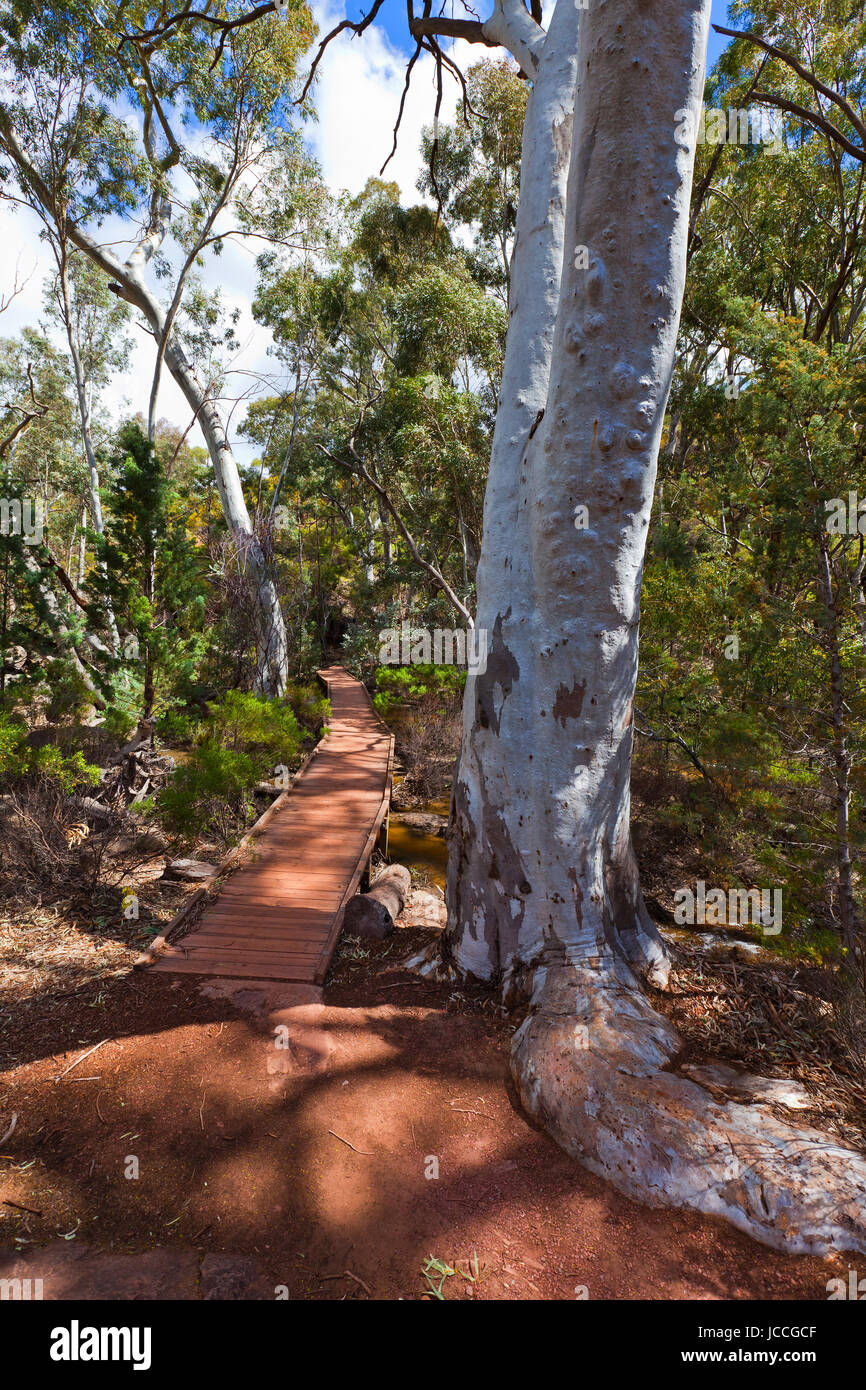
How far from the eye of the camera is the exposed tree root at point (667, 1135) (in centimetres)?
189

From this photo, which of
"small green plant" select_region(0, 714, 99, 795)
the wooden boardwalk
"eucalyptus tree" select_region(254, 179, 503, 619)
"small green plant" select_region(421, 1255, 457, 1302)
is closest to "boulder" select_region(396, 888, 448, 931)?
the wooden boardwalk

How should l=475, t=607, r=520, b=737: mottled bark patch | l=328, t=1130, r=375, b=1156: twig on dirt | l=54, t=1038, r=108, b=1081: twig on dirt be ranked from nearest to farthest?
1. l=328, t=1130, r=375, b=1156: twig on dirt
2. l=54, t=1038, r=108, b=1081: twig on dirt
3. l=475, t=607, r=520, b=737: mottled bark patch

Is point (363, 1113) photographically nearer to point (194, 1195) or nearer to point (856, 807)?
point (194, 1195)

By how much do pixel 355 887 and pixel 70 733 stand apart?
181 inches

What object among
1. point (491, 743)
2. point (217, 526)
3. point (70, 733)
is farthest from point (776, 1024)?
point (217, 526)

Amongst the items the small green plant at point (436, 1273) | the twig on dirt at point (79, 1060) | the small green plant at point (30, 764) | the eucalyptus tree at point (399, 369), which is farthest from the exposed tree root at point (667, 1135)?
the eucalyptus tree at point (399, 369)

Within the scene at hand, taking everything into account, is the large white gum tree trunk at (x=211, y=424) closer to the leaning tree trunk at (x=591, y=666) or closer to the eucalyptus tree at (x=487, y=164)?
the eucalyptus tree at (x=487, y=164)

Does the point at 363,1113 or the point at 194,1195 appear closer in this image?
the point at 194,1195

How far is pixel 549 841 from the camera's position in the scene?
2.99 meters

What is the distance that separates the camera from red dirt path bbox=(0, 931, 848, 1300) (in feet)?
5.88

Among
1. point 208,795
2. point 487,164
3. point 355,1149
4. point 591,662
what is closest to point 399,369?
point 487,164

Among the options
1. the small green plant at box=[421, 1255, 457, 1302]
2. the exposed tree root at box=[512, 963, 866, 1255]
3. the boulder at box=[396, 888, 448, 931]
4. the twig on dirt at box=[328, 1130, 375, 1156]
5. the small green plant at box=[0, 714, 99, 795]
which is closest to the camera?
the small green plant at box=[421, 1255, 457, 1302]

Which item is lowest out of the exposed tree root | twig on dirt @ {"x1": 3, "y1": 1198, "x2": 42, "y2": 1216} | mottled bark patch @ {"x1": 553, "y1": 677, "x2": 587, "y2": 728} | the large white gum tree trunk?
twig on dirt @ {"x1": 3, "y1": 1198, "x2": 42, "y2": 1216}

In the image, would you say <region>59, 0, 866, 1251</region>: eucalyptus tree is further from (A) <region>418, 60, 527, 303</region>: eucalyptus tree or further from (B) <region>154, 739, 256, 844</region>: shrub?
(A) <region>418, 60, 527, 303</region>: eucalyptus tree
